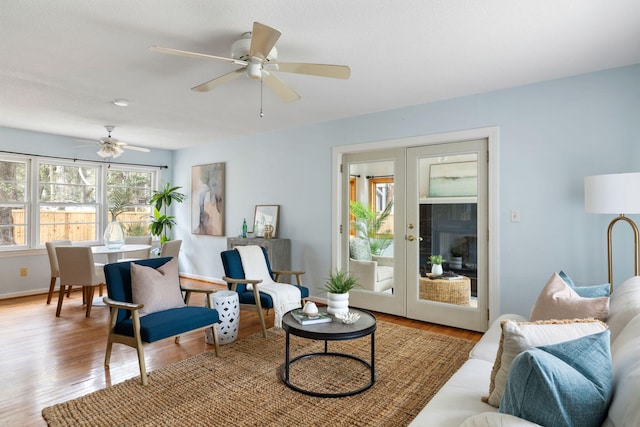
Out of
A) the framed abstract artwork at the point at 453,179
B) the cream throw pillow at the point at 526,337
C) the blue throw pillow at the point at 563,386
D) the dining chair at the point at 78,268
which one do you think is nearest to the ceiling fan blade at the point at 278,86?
the framed abstract artwork at the point at 453,179

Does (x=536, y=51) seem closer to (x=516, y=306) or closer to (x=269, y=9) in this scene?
(x=269, y=9)

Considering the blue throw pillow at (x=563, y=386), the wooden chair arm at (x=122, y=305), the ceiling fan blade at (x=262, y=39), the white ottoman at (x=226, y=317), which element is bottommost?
the white ottoman at (x=226, y=317)

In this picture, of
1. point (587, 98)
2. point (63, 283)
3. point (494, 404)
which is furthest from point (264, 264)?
point (587, 98)

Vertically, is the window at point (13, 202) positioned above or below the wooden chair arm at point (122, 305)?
above

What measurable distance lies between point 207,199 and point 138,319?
4022 mm

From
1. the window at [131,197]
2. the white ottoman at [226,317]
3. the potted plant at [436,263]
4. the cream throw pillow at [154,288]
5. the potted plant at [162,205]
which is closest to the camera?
the cream throw pillow at [154,288]

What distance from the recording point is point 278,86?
2.69m

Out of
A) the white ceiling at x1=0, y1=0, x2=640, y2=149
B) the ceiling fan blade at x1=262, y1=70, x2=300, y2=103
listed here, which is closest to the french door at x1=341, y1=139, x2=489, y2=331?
the white ceiling at x1=0, y1=0, x2=640, y2=149

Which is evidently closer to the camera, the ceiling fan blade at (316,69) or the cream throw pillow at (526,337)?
the cream throw pillow at (526,337)

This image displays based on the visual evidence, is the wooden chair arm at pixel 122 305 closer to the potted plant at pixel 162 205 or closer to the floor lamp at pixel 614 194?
the floor lamp at pixel 614 194

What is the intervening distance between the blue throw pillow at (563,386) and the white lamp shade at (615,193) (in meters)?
1.84

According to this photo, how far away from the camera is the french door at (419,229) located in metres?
3.84

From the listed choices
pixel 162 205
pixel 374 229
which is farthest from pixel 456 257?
pixel 162 205

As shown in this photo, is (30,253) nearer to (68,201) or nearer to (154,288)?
(68,201)
